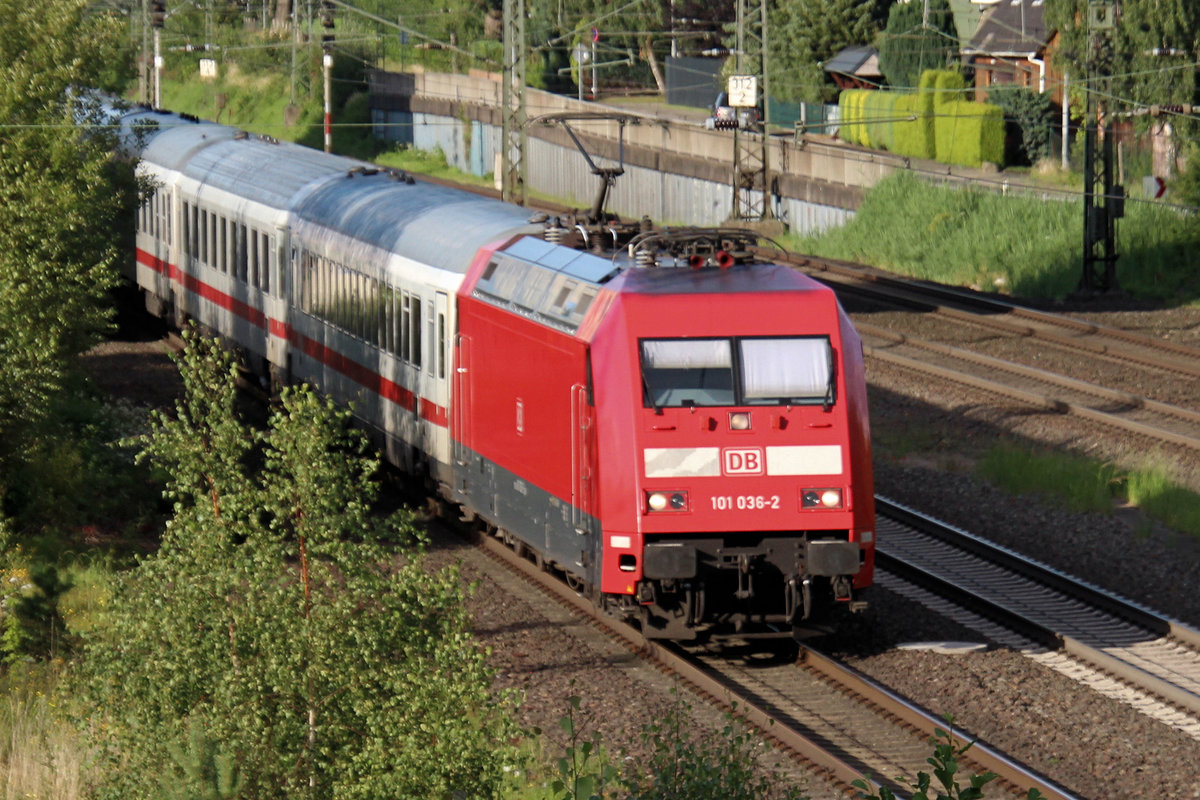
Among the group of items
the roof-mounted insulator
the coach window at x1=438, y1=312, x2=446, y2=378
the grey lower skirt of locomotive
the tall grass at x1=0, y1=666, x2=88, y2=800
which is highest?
the roof-mounted insulator

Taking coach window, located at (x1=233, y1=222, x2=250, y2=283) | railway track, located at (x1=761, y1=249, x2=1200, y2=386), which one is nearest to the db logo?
railway track, located at (x1=761, y1=249, x2=1200, y2=386)

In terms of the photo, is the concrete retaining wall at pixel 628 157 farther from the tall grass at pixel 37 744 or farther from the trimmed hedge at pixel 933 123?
A: the tall grass at pixel 37 744

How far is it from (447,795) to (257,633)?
1.34m

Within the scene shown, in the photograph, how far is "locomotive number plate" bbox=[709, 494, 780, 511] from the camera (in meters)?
12.2

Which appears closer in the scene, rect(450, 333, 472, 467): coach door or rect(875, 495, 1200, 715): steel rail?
A: rect(875, 495, 1200, 715): steel rail

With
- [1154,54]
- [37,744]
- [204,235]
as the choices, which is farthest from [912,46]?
[37,744]

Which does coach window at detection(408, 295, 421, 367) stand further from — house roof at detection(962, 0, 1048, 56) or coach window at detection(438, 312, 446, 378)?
house roof at detection(962, 0, 1048, 56)

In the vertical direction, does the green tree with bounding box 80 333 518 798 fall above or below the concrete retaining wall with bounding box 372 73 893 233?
below

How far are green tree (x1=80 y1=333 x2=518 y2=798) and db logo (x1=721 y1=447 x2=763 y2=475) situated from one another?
142 inches

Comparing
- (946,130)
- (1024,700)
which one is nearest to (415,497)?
(1024,700)

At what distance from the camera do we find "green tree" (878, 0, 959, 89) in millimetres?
62062

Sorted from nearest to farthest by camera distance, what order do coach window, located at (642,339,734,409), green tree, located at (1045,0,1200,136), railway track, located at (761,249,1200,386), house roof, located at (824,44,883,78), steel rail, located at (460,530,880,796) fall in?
steel rail, located at (460,530,880,796)
coach window, located at (642,339,734,409)
railway track, located at (761,249,1200,386)
green tree, located at (1045,0,1200,136)
house roof, located at (824,44,883,78)

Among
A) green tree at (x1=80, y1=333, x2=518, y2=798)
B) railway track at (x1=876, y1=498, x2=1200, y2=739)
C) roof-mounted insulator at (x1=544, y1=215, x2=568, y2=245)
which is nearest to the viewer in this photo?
green tree at (x1=80, y1=333, x2=518, y2=798)

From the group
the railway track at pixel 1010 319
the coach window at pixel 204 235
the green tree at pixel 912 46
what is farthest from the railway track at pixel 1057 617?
the green tree at pixel 912 46
